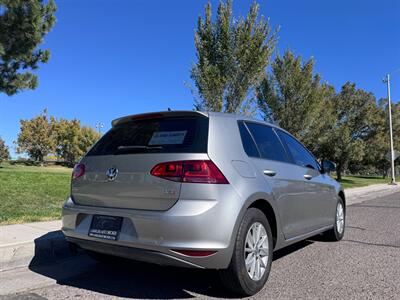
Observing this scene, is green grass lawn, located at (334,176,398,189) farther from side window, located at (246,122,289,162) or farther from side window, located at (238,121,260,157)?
side window, located at (238,121,260,157)

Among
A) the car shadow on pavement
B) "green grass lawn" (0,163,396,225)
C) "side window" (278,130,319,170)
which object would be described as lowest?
the car shadow on pavement

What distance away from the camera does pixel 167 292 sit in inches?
163

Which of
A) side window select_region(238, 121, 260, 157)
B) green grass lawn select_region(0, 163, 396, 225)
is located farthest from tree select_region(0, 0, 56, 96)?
side window select_region(238, 121, 260, 157)

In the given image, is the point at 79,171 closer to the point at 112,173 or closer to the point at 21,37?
the point at 112,173

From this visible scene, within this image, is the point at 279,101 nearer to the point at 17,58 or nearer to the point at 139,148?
the point at 17,58

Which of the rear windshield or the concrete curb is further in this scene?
the concrete curb

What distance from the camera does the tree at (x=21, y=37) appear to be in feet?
36.6

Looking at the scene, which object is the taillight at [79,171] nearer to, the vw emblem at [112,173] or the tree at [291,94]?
the vw emblem at [112,173]

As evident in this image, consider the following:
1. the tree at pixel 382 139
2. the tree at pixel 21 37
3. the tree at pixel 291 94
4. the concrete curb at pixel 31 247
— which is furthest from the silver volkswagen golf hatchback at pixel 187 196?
the tree at pixel 382 139

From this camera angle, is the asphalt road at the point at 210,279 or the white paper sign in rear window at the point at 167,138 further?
the asphalt road at the point at 210,279

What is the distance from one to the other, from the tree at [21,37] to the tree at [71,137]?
64.4 m

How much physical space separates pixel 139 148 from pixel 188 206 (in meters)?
0.84

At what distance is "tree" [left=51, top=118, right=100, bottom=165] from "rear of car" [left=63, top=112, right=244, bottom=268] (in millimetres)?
74080

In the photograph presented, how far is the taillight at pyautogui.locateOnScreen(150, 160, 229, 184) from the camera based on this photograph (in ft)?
12.1
